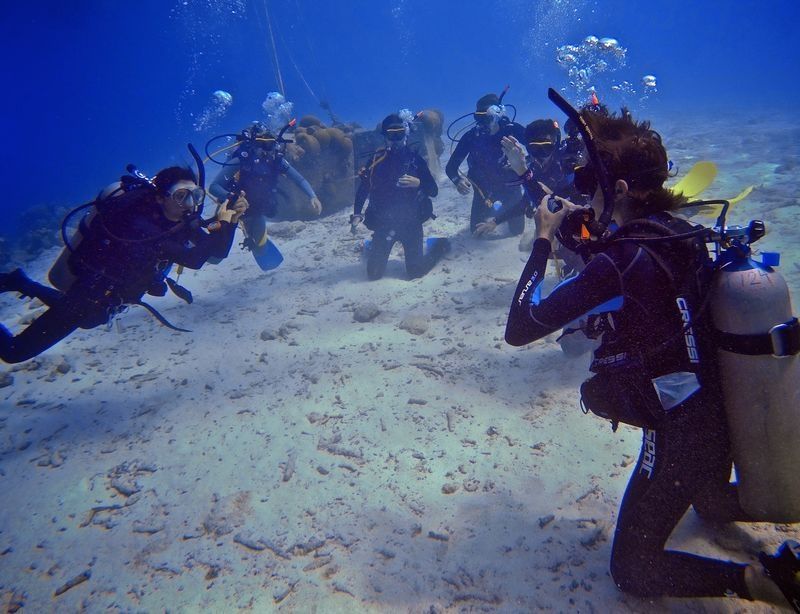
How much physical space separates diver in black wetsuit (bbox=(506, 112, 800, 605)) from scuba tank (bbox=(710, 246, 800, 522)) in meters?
0.11

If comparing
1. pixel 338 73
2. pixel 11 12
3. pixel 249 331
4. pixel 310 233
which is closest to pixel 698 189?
pixel 249 331

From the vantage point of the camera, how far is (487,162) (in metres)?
8.54

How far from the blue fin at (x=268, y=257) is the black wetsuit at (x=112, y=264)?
321cm

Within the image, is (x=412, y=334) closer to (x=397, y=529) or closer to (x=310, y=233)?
(x=397, y=529)

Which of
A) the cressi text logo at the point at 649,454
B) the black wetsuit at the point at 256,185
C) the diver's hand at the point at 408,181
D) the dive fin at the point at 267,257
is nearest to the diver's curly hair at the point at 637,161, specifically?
the cressi text logo at the point at 649,454

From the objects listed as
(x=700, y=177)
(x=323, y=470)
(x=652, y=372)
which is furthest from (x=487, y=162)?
(x=652, y=372)

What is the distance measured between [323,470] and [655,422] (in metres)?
2.76

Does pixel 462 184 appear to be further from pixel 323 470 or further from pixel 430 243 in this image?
pixel 323 470

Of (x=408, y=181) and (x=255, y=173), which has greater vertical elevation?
(x=255, y=173)

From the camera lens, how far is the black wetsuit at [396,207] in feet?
25.4

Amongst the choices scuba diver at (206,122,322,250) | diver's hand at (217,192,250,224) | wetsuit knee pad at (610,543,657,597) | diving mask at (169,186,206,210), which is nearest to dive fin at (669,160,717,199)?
wetsuit knee pad at (610,543,657,597)

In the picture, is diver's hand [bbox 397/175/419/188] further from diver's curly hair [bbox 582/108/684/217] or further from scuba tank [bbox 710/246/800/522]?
scuba tank [bbox 710/246/800/522]

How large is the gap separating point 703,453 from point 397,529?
214 centimetres

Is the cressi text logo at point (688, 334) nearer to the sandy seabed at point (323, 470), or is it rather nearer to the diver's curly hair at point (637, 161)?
the diver's curly hair at point (637, 161)
